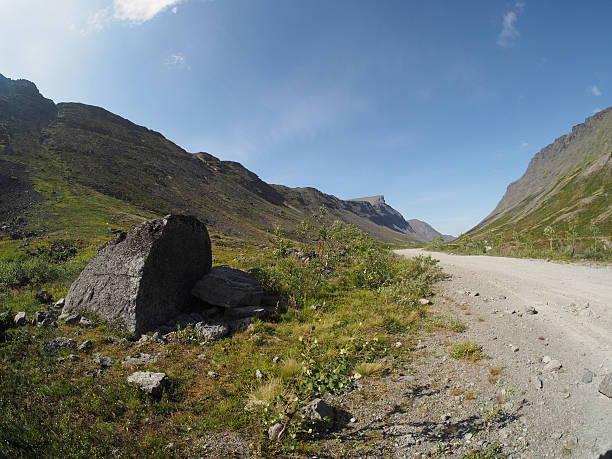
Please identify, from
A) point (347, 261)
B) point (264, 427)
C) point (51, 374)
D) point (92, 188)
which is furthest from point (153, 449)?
point (92, 188)

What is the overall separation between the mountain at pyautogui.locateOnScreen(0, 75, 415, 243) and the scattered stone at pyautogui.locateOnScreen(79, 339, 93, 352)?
31.1 meters

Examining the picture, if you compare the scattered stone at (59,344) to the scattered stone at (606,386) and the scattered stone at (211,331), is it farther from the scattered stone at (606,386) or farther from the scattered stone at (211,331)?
the scattered stone at (606,386)

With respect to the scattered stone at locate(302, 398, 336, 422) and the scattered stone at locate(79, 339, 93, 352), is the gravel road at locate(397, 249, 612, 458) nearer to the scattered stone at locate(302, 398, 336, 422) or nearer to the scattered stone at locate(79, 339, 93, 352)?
the scattered stone at locate(302, 398, 336, 422)

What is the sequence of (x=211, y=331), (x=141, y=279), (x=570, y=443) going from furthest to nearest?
(x=141, y=279)
(x=211, y=331)
(x=570, y=443)

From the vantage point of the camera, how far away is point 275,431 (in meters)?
4.49

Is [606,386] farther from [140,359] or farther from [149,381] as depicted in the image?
[140,359]

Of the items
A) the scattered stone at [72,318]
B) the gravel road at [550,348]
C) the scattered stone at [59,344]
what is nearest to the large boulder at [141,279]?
the scattered stone at [72,318]

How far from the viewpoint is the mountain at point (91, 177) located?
4744 centimetres

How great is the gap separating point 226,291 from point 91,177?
9502 cm

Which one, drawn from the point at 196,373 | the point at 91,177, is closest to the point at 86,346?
the point at 196,373

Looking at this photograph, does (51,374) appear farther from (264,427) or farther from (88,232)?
(88,232)

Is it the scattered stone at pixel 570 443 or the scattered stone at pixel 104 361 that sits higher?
the scattered stone at pixel 104 361

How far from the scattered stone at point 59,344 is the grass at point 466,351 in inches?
415

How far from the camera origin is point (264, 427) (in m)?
4.66
